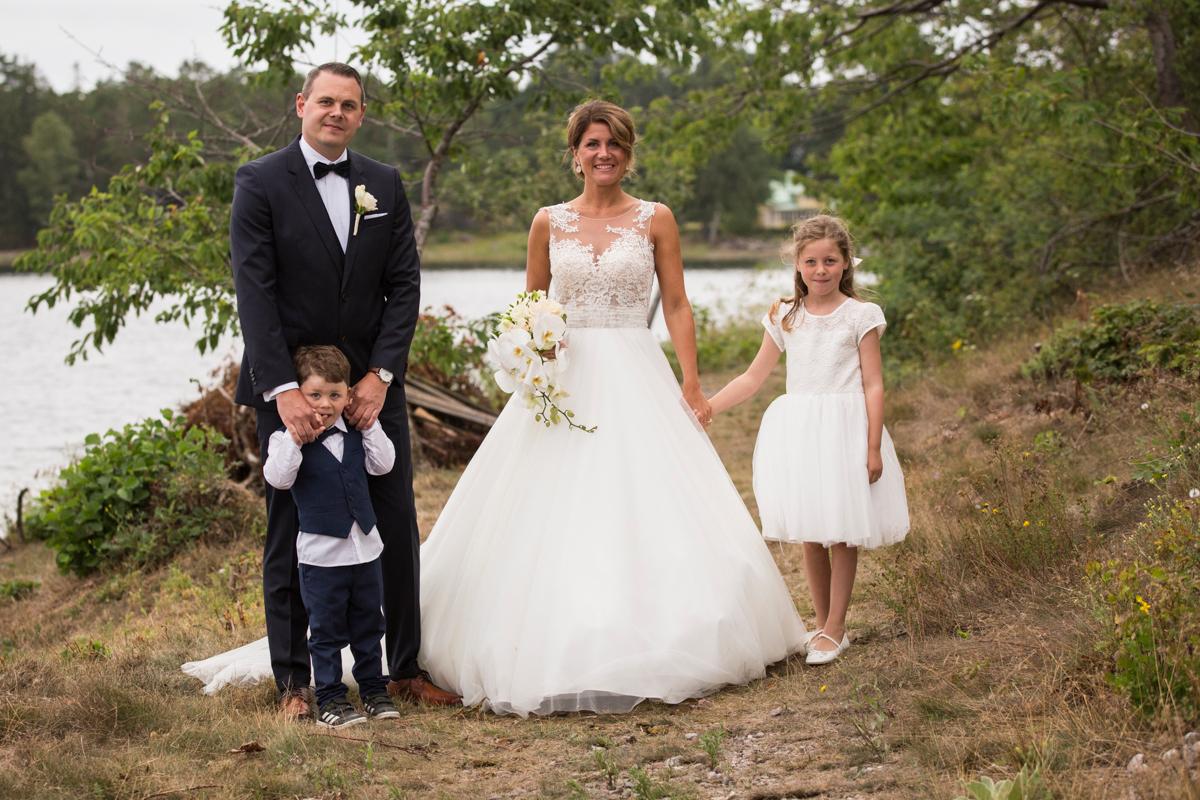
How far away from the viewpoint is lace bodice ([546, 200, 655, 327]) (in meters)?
5.37

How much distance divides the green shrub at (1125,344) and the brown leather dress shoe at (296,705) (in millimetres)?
5119

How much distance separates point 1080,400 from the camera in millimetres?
8125

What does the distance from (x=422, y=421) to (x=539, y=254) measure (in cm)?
591

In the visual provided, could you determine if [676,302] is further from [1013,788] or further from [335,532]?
[1013,788]

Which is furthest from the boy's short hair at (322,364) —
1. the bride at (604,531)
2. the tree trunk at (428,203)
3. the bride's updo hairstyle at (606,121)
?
the tree trunk at (428,203)

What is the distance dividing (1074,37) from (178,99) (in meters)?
10.0

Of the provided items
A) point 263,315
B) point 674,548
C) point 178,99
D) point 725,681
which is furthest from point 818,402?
point 178,99

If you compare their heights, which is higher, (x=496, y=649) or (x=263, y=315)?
(x=263, y=315)

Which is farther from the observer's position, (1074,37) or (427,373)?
(1074,37)

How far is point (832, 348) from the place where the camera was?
523 centimetres

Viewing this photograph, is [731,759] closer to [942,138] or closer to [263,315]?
[263,315]

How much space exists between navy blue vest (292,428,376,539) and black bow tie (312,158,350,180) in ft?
3.33

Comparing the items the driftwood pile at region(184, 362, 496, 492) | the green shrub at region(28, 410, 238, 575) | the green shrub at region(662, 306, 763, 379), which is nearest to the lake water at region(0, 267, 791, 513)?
the driftwood pile at region(184, 362, 496, 492)

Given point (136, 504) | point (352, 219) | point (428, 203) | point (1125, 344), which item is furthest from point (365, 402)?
point (428, 203)
